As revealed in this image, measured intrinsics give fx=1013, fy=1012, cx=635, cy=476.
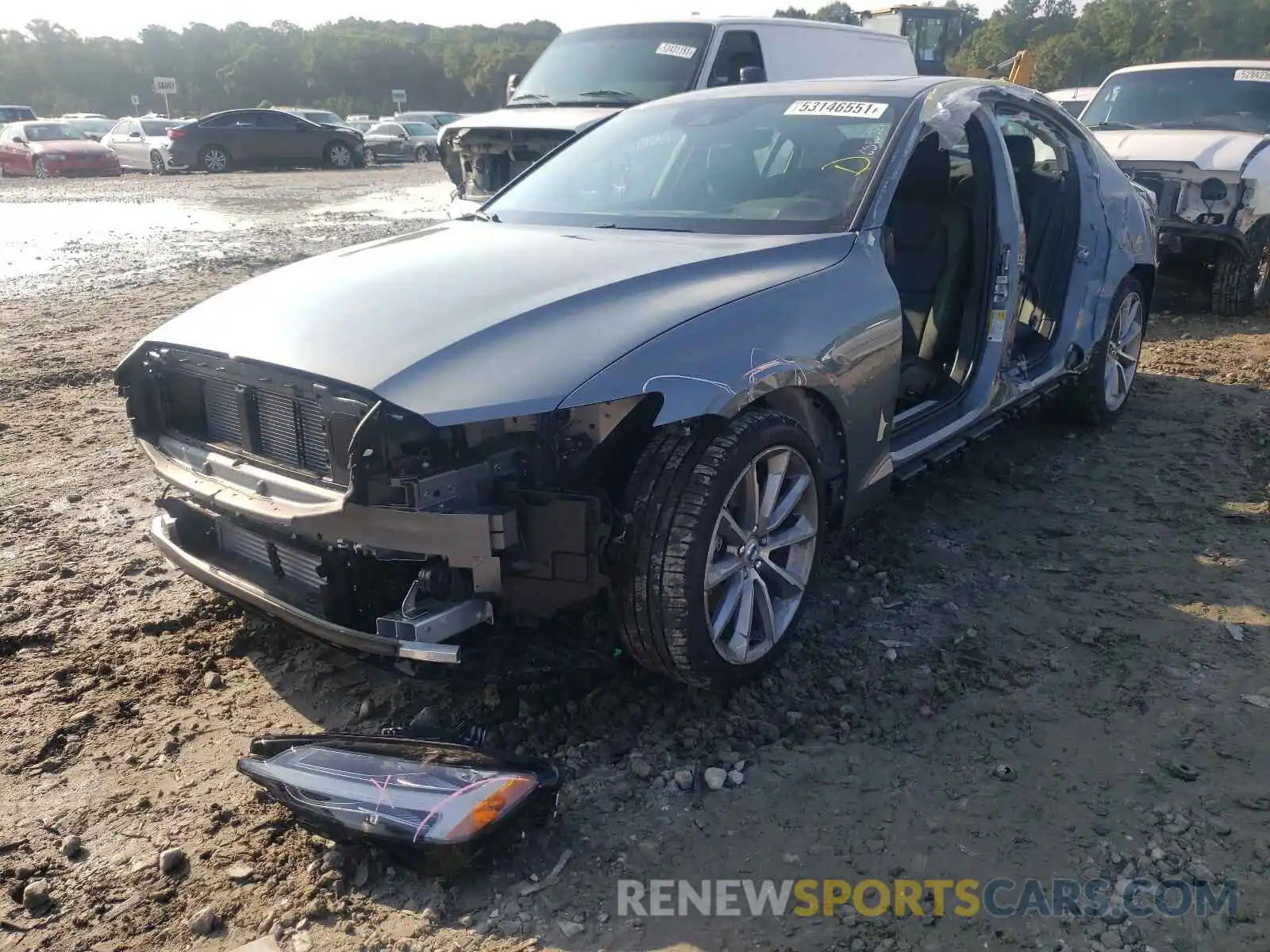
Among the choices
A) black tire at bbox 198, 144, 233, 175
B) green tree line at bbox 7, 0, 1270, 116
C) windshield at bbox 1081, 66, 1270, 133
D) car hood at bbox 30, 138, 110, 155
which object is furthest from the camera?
green tree line at bbox 7, 0, 1270, 116

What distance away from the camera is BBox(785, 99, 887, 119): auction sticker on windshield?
3.78 metres

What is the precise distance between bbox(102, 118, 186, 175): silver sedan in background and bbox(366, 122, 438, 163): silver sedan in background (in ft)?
17.9

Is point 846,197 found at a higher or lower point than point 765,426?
higher

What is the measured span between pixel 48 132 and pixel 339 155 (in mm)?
6684

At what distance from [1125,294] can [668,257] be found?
3193mm

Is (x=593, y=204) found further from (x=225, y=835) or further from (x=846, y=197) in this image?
(x=225, y=835)

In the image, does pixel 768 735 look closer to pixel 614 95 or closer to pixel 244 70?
pixel 614 95

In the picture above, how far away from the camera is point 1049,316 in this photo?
15.7 ft

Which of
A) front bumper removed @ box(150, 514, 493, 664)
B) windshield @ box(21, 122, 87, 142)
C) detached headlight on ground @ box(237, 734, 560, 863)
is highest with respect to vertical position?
windshield @ box(21, 122, 87, 142)

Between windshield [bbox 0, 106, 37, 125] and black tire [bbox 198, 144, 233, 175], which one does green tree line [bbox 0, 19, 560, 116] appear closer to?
windshield [bbox 0, 106, 37, 125]

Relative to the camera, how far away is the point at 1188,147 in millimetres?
7742

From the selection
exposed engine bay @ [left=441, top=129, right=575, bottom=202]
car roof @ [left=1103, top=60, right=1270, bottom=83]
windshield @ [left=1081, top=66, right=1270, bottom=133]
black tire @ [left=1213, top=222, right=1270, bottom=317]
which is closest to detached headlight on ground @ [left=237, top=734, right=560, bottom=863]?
exposed engine bay @ [left=441, top=129, right=575, bottom=202]

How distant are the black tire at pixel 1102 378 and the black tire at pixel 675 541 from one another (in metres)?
3.04

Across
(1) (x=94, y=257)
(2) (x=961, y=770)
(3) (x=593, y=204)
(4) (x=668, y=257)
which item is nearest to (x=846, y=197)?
(4) (x=668, y=257)
